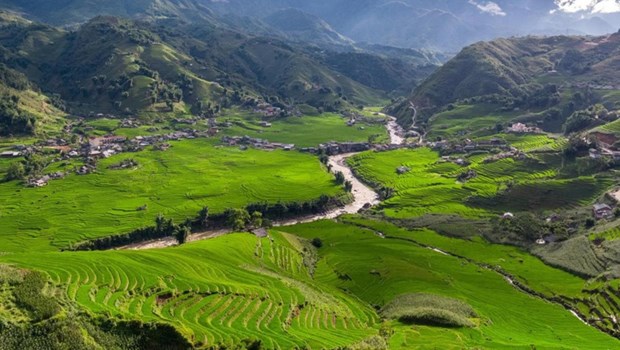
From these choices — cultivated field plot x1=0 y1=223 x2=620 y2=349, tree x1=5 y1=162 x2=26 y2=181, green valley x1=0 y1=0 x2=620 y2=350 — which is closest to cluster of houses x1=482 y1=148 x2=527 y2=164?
green valley x1=0 y1=0 x2=620 y2=350

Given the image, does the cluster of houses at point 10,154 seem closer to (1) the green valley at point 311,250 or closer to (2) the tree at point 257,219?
(1) the green valley at point 311,250

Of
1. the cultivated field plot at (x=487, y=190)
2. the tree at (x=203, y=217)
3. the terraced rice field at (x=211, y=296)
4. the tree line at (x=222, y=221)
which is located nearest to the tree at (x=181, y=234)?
the tree line at (x=222, y=221)

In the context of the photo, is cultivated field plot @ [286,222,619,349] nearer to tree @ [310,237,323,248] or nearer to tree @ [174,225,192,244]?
tree @ [310,237,323,248]

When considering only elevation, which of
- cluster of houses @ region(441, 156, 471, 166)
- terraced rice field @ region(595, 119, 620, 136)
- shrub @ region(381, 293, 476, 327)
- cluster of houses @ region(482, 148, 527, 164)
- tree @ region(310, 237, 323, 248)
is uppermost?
terraced rice field @ region(595, 119, 620, 136)

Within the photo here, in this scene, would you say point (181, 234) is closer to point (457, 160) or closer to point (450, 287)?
point (450, 287)

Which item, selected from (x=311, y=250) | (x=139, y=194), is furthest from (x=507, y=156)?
(x=139, y=194)

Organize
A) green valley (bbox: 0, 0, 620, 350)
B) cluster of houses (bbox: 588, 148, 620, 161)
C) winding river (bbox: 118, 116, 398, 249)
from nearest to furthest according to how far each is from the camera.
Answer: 1. green valley (bbox: 0, 0, 620, 350)
2. winding river (bbox: 118, 116, 398, 249)
3. cluster of houses (bbox: 588, 148, 620, 161)

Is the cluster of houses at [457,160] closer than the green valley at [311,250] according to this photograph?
No
